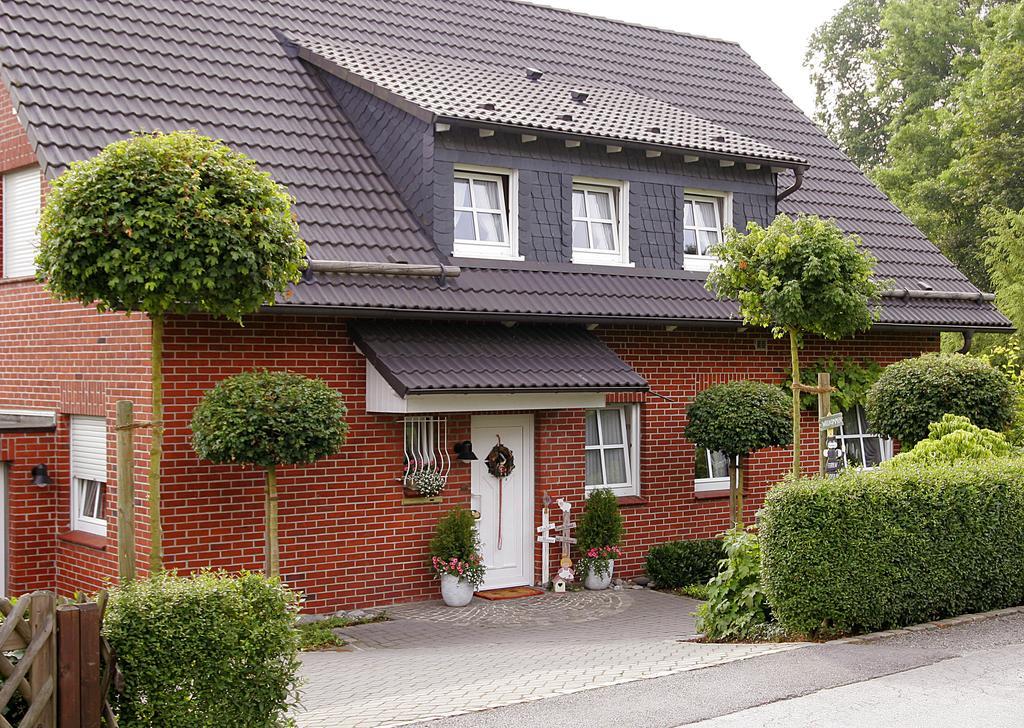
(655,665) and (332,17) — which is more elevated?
(332,17)

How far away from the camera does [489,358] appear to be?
518 inches

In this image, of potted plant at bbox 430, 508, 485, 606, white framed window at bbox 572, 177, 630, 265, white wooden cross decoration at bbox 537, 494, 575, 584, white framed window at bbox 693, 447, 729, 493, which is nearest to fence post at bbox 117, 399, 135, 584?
potted plant at bbox 430, 508, 485, 606

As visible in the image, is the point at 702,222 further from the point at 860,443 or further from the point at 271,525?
the point at 271,525

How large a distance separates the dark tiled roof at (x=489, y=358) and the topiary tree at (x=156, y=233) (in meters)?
3.52

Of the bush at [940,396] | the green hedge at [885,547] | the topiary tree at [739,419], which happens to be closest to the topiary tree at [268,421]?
the green hedge at [885,547]

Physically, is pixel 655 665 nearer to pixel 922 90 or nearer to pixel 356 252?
pixel 356 252

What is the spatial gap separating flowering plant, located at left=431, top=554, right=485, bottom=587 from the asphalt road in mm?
4585

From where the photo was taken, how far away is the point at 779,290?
12320 millimetres

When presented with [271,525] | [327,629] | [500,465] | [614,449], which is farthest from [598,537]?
[271,525]

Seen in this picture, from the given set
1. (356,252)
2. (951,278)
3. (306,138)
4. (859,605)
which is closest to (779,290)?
(859,605)

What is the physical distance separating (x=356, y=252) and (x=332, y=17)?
497cm

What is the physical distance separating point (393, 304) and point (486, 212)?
2366mm

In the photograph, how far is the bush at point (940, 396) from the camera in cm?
1410

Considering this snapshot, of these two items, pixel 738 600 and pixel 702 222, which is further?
pixel 702 222
